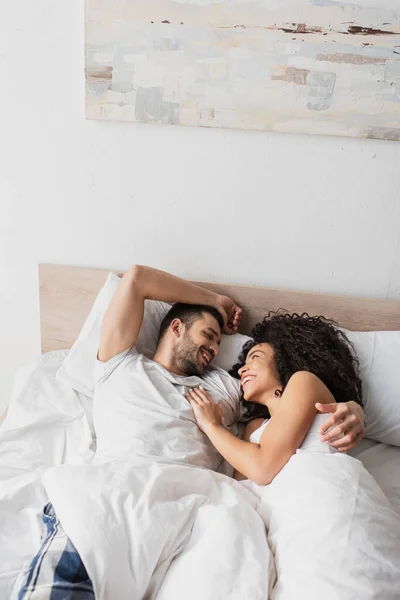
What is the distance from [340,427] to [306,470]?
0.52 ft

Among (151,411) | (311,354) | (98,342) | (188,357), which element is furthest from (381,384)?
(98,342)

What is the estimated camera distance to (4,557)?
1204mm

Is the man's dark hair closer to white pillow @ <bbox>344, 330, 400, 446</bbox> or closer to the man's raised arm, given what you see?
the man's raised arm

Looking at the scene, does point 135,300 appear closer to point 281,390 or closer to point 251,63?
point 281,390

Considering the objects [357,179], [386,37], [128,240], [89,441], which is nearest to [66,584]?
[89,441]

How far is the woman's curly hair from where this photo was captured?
5.32 feet

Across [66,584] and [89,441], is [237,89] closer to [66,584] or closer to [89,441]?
[89,441]

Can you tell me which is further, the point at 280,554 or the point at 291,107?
the point at 291,107

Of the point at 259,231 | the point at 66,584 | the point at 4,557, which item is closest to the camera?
the point at 66,584

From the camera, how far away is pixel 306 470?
4.34 ft

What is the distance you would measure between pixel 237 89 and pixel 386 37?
1.38 feet

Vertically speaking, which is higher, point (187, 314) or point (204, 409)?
point (187, 314)

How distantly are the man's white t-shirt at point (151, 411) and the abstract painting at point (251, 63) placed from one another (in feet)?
2.42

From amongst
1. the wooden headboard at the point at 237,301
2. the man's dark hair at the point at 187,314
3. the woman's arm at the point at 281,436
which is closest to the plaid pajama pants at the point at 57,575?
the woman's arm at the point at 281,436
